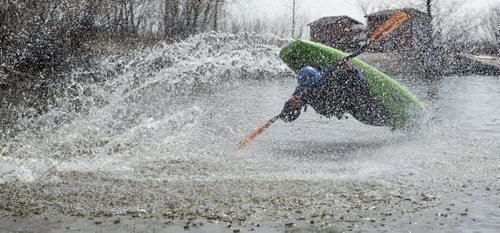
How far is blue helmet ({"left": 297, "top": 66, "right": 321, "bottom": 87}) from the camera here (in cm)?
923

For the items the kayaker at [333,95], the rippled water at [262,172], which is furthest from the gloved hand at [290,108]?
the rippled water at [262,172]

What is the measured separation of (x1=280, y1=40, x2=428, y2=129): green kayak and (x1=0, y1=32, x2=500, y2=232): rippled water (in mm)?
387

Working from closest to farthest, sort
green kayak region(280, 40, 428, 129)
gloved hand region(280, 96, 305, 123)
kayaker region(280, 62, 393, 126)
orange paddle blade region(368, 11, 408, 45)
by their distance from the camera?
gloved hand region(280, 96, 305, 123), kayaker region(280, 62, 393, 126), orange paddle blade region(368, 11, 408, 45), green kayak region(280, 40, 428, 129)

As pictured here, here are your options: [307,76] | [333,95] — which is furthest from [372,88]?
[307,76]

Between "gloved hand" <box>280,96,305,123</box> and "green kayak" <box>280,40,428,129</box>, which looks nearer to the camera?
"gloved hand" <box>280,96,305,123</box>

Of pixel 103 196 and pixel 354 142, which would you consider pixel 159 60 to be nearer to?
pixel 354 142

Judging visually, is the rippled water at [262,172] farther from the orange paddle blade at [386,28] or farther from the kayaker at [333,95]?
the orange paddle blade at [386,28]

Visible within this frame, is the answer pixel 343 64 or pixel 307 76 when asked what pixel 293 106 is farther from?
pixel 343 64

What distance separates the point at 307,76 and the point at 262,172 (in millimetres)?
2325

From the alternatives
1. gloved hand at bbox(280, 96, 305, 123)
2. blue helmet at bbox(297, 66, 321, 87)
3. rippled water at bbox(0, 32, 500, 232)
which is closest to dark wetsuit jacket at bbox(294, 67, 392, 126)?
blue helmet at bbox(297, 66, 321, 87)

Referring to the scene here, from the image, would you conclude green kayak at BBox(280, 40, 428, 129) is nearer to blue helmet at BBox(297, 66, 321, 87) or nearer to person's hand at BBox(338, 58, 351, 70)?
person's hand at BBox(338, 58, 351, 70)

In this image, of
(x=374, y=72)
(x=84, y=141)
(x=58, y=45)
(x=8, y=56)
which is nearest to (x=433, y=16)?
(x=58, y=45)

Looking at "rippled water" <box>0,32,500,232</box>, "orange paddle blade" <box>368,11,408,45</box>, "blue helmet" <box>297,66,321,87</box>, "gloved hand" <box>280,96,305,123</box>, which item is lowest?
"rippled water" <box>0,32,500,232</box>

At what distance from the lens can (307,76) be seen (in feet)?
30.5
